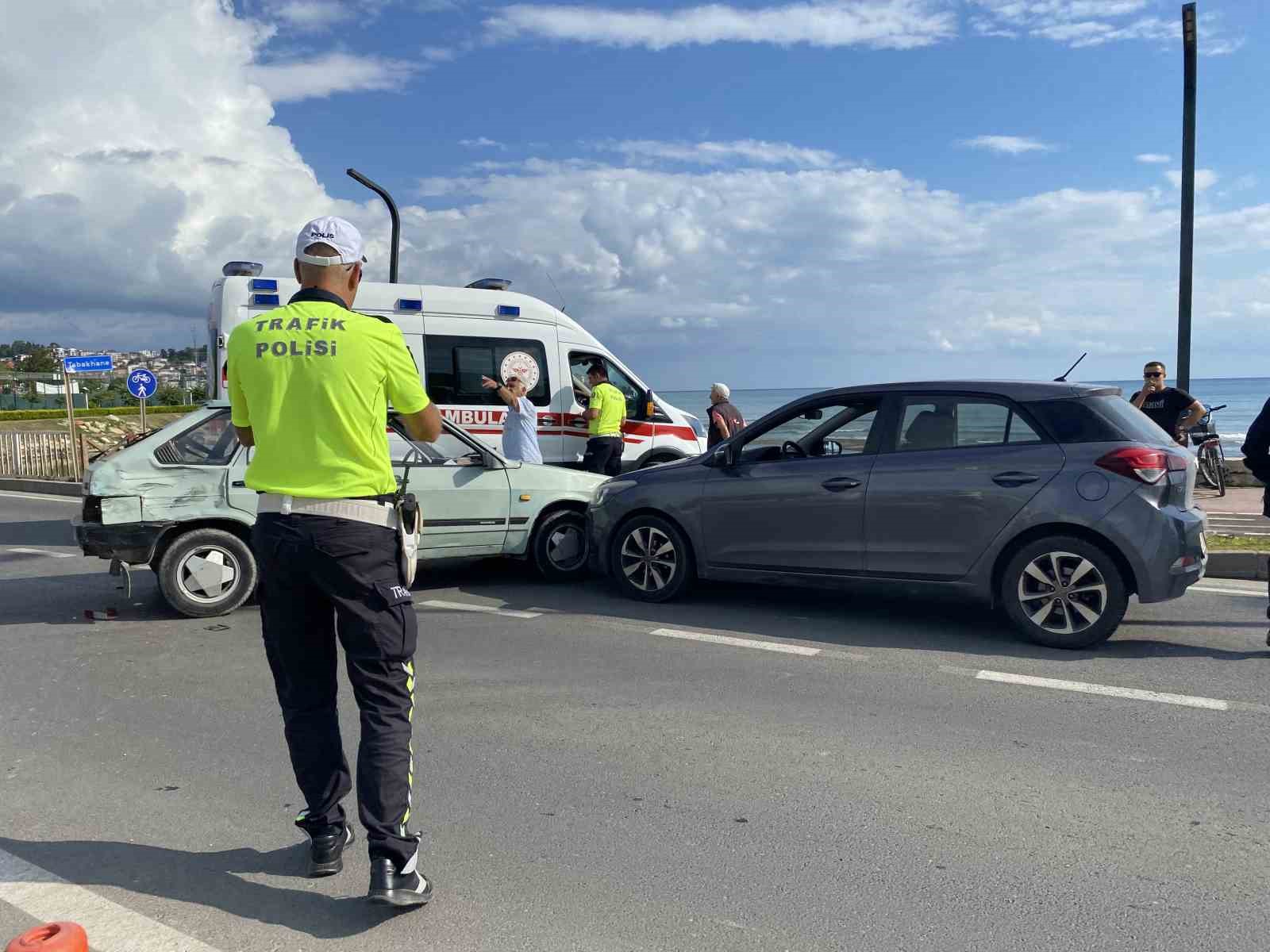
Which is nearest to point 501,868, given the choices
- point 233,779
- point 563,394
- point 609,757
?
point 609,757

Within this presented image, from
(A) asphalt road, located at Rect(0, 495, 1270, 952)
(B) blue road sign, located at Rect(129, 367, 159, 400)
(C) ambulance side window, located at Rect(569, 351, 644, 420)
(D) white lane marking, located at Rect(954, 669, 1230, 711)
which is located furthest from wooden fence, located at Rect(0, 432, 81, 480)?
(D) white lane marking, located at Rect(954, 669, 1230, 711)

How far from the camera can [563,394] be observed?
41.3 ft

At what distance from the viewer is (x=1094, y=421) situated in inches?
255

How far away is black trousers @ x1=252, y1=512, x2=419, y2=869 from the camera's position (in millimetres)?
3094

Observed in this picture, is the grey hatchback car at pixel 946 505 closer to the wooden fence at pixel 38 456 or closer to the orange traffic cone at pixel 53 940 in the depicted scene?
the orange traffic cone at pixel 53 940

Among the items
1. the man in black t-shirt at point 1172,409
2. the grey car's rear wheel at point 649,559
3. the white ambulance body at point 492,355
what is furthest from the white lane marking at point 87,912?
the man in black t-shirt at point 1172,409

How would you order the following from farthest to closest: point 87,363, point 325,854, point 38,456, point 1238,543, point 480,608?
point 87,363, point 38,456, point 1238,543, point 480,608, point 325,854

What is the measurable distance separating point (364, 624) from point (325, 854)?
847mm

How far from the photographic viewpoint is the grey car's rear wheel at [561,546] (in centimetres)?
873

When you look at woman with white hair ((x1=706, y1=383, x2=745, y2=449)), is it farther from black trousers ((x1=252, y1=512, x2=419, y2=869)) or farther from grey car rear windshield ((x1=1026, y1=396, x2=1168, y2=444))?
black trousers ((x1=252, y1=512, x2=419, y2=869))

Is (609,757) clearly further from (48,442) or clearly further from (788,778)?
(48,442)

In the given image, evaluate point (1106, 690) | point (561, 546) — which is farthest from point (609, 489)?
point (1106, 690)

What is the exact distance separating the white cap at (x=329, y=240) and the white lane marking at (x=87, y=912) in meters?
1.99

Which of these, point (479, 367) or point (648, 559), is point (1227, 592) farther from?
point (479, 367)
